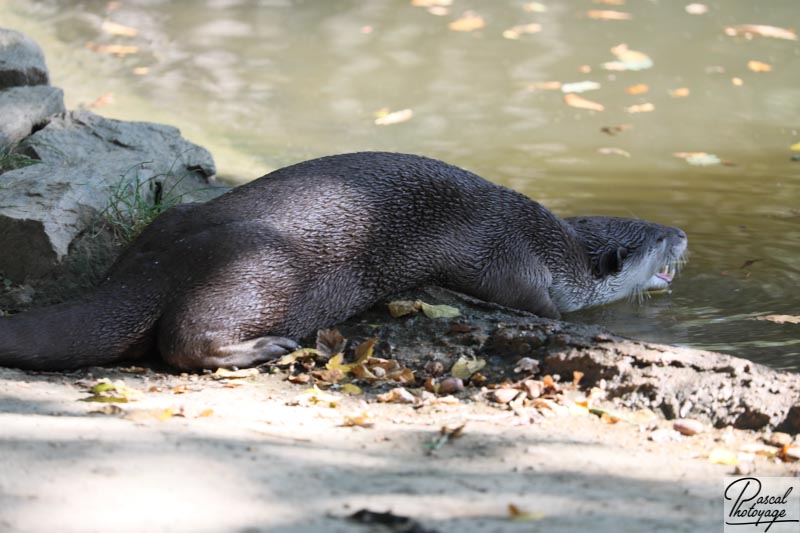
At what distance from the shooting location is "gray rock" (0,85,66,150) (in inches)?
232

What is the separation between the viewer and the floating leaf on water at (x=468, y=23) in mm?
10445

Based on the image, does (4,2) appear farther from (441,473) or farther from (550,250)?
(441,473)

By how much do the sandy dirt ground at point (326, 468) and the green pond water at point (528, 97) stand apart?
1.91m

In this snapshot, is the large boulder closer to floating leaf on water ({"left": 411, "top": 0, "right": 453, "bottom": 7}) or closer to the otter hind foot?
the otter hind foot

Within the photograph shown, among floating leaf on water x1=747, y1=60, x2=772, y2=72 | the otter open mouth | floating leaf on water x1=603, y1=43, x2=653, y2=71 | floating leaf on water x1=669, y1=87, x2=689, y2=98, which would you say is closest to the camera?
the otter open mouth

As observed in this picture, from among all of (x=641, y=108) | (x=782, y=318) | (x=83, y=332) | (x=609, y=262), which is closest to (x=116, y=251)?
(x=83, y=332)

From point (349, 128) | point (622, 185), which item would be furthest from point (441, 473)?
point (349, 128)

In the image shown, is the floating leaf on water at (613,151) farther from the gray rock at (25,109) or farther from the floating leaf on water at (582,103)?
the gray rock at (25,109)

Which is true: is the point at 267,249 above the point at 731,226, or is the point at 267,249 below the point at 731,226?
above

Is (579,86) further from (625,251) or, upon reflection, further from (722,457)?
(722,457)

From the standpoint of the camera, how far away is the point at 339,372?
408cm

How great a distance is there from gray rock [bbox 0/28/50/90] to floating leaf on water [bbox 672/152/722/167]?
4844 mm

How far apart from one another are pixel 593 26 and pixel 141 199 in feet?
21.2

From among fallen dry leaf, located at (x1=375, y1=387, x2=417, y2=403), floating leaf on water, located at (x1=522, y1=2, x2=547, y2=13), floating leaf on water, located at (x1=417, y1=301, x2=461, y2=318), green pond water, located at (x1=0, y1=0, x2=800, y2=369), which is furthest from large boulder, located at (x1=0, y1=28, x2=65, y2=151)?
floating leaf on water, located at (x1=522, y1=2, x2=547, y2=13)
